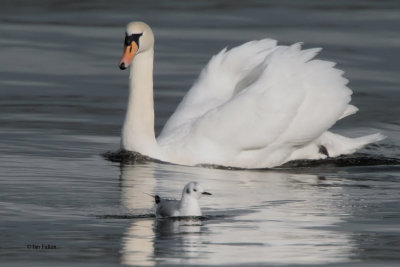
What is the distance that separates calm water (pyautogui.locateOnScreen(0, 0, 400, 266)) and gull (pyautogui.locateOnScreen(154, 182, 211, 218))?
0.11 meters

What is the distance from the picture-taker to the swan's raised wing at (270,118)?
13906mm

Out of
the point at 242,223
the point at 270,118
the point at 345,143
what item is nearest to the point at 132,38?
the point at 270,118

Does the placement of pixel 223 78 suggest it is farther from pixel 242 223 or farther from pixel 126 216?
pixel 242 223

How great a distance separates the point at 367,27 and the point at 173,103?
6.79 m

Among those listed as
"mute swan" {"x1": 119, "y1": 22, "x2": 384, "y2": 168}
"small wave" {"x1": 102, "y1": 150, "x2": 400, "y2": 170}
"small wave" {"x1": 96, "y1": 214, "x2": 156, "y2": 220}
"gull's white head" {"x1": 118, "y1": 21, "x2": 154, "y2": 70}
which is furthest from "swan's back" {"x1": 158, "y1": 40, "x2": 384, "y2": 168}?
"small wave" {"x1": 96, "y1": 214, "x2": 156, "y2": 220}

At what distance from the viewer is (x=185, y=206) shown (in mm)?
10445

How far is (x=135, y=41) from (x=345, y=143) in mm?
2658

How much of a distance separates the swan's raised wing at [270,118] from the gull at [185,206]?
128 inches

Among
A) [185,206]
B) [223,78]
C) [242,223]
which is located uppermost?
[223,78]

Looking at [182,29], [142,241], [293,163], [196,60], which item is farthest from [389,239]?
[182,29]

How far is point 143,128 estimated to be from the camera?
46.5ft

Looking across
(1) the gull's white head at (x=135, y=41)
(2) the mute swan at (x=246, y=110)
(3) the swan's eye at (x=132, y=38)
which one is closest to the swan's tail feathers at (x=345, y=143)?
(2) the mute swan at (x=246, y=110)

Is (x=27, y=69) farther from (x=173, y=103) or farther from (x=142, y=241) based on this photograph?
(x=142, y=241)

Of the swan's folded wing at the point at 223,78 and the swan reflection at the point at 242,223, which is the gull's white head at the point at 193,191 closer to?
the swan reflection at the point at 242,223
